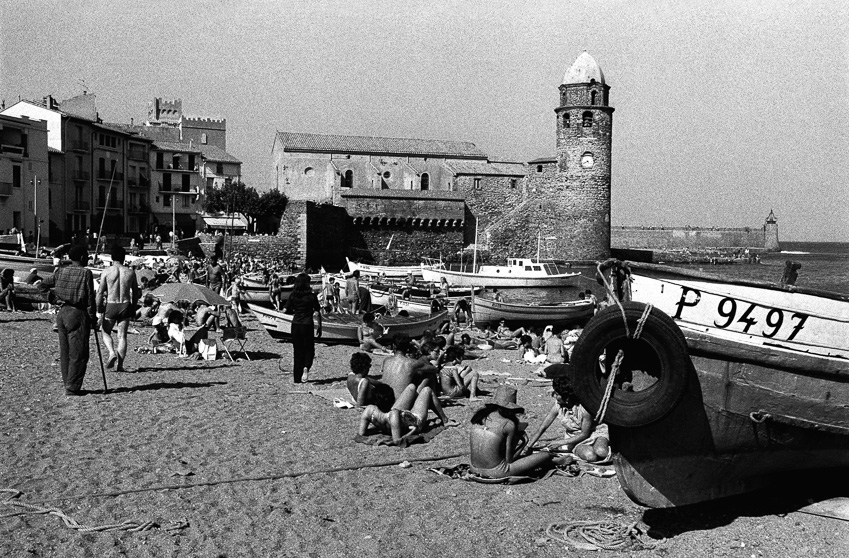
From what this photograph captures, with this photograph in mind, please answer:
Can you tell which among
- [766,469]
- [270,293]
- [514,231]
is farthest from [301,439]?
[514,231]

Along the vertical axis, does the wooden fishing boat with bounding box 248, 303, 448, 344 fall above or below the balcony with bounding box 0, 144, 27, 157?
below

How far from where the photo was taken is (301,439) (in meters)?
8.70

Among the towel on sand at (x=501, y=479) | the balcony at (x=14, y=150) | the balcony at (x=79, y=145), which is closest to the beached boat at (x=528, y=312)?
the towel on sand at (x=501, y=479)

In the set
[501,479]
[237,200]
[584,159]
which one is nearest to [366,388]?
[501,479]

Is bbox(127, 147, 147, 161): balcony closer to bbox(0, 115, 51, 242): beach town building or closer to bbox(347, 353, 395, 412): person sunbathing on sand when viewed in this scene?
bbox(0, 115, 51, 242): beach town building

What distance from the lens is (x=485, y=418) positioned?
7438 millimetres

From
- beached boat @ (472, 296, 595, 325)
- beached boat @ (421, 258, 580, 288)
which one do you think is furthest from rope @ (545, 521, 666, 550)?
beached boat @ (421, 258, 580, 288)

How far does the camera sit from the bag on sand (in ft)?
44.7

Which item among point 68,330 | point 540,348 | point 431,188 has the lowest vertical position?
point 540,348

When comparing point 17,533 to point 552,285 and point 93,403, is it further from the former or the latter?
point 552,285

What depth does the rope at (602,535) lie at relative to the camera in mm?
6117

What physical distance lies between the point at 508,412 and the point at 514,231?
191 feet

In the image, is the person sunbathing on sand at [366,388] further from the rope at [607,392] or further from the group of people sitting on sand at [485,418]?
the rope at [607,392]

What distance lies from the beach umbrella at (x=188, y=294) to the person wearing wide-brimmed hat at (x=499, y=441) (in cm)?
691
